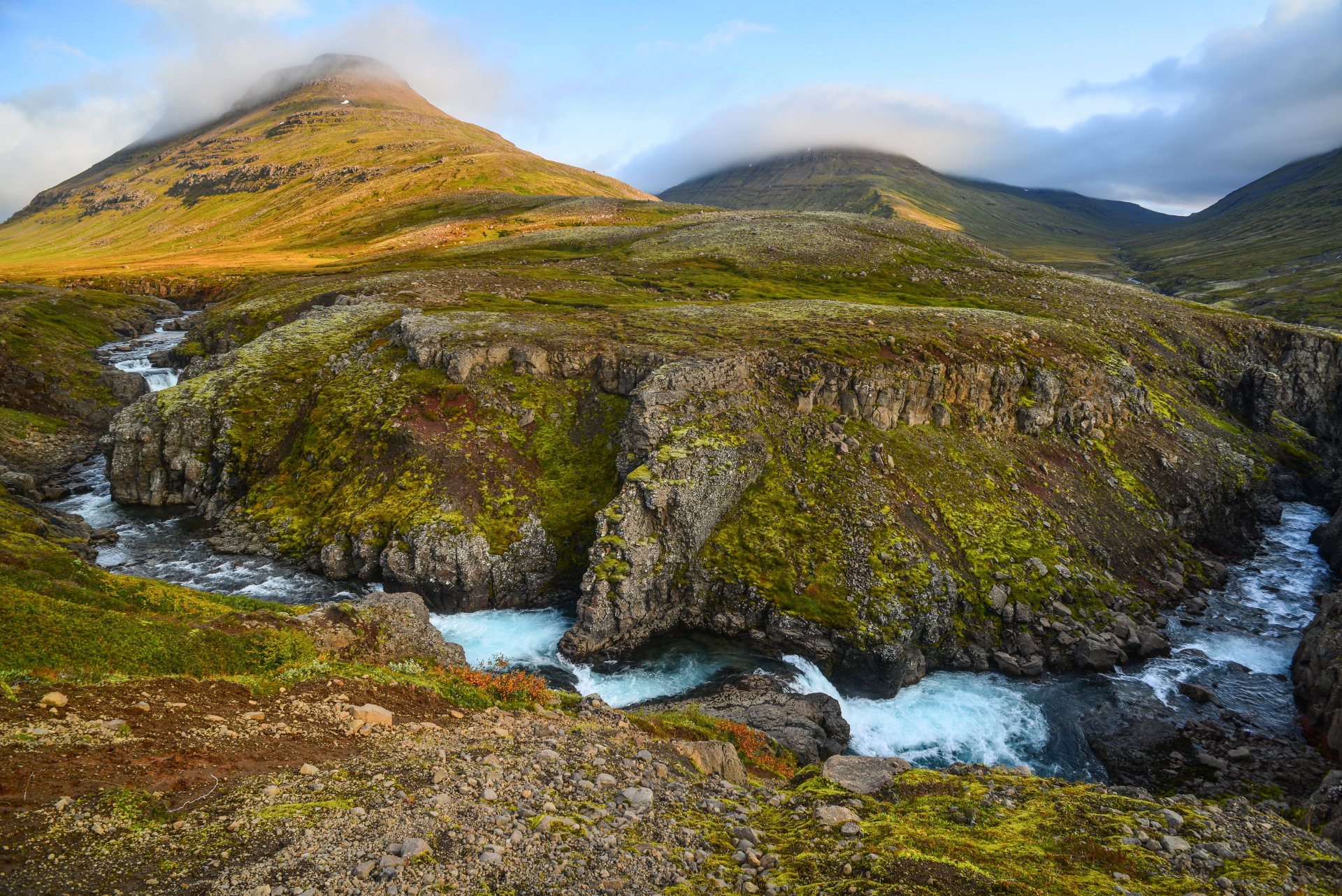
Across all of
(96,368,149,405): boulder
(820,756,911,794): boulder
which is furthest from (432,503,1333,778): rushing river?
(96,368,149,405): boulder

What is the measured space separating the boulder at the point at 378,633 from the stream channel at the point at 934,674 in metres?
8.41

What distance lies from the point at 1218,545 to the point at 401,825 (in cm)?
6318

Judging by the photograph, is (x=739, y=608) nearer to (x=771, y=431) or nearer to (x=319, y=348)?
(x=771, y=431)

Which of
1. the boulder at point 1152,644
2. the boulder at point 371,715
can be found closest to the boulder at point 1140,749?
the boulder at point 1152,644

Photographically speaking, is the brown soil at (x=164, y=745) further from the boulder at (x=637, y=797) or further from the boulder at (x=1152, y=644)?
the boulder at (x=1152, y=644)

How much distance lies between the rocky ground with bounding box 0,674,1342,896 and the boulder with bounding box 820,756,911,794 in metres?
0.82

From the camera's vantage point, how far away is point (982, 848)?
1288 cm

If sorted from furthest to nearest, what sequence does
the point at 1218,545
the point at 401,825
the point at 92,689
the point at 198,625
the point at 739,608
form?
the point at 1218,545
the point at 739,608
the point at 198,625
the point at 92,689
the point at 401,825

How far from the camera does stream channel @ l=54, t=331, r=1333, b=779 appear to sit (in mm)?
29922

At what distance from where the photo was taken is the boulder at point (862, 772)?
695 inches

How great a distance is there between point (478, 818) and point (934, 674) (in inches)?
1192

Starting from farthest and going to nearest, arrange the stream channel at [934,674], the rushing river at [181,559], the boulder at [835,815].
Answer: the rushing river at [181,559]
the stream channel at [934,674]
the boulder at [835,815]

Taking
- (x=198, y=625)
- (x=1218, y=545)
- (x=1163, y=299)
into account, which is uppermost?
(x=1163, y=299)

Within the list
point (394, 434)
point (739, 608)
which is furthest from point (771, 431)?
point (394, 434)
